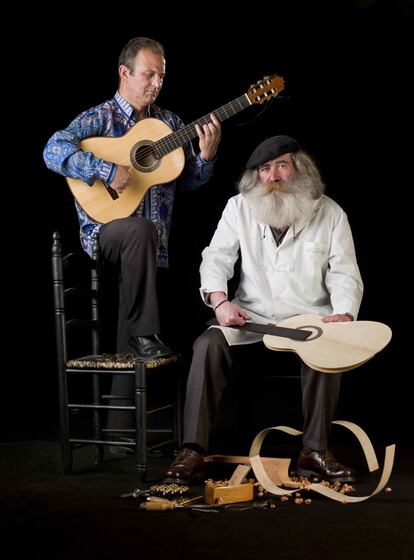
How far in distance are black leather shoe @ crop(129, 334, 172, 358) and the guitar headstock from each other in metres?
1.19

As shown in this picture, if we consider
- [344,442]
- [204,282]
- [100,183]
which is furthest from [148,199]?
Result: [344,442]

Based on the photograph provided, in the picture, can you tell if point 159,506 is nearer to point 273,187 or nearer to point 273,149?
point 273,187

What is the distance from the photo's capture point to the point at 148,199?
3.99 metres

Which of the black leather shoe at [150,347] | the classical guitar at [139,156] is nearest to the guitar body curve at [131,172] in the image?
the classical guitar at [139,156]

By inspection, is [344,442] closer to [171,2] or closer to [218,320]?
[218,320]

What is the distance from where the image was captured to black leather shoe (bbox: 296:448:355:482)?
335 centimetres

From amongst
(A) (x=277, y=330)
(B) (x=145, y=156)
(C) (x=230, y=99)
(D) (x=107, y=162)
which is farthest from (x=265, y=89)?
(A) (x=277, y=330)

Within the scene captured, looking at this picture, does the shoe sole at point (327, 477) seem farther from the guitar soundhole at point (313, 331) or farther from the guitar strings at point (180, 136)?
the guitar strings at point (180, 136)

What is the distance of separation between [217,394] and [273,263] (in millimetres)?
648

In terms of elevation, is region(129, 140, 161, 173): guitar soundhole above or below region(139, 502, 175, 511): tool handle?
above

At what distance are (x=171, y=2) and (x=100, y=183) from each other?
4.93 feet

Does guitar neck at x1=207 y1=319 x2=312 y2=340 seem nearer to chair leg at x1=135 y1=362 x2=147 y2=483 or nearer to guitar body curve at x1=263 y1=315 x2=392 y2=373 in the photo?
guitar body curve at x1=263 y1=315 x2=392 y2=373

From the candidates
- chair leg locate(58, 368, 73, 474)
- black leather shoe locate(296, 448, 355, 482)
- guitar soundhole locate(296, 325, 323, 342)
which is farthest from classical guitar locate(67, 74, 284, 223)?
black leather shoe locate(296, 448, 355, 482)

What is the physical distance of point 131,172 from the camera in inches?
154
